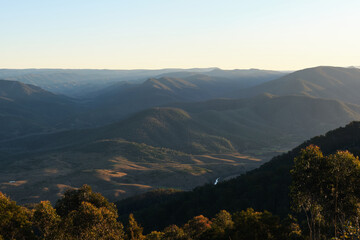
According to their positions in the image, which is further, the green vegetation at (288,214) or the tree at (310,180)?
the tree at (310,180)

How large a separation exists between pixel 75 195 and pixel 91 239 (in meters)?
6.74

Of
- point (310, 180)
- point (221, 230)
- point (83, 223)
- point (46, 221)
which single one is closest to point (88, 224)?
point (83, 223)

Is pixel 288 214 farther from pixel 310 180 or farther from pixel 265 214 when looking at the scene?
pixel 265 214

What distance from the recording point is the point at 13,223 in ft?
99.6

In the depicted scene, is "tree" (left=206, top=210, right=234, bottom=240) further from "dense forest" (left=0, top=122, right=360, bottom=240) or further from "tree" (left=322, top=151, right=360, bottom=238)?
"tree" (left=322, top=151, right=360, bottom=238)

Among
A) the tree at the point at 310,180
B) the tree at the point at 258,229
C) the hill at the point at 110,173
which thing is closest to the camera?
the tree at the point at 310,180

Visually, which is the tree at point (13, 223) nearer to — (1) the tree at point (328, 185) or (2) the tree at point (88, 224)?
(2) the tree at point (88, 224)

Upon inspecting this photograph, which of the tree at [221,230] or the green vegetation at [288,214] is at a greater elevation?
the green vegetation at [288,214]

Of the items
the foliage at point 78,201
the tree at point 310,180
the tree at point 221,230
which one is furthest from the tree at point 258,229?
the foliage at point 78,201

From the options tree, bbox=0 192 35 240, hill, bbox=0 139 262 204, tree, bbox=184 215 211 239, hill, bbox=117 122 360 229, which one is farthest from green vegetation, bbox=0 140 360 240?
hill, bbox=0 139 262 204

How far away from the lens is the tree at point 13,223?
97.7 feet

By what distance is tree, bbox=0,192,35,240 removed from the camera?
29.8 metres

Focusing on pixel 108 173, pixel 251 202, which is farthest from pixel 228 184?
pixel 108 173

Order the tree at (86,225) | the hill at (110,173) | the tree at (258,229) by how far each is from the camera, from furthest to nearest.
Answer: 1. the hill at (110,173)
2. the tree at (258,229)
3. the tree at (86,225)
